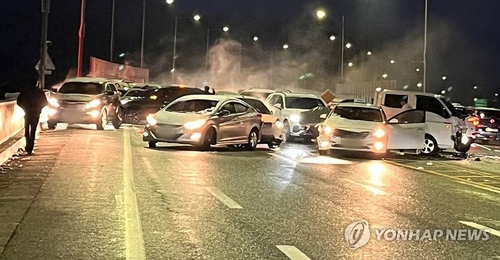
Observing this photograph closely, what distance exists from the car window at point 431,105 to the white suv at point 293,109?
4.98 metres

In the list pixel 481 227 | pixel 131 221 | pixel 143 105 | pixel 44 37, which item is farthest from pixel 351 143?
pixel 143 105

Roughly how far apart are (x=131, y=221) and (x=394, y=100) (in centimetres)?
1469

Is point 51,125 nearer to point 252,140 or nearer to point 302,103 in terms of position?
point 252,140

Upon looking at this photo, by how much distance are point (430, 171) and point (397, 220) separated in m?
7.50

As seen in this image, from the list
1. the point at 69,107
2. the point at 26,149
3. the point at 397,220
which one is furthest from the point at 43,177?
the point at 69,107

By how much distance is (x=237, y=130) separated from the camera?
66.9 feet

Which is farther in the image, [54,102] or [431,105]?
[54,102]

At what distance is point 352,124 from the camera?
19.7 m

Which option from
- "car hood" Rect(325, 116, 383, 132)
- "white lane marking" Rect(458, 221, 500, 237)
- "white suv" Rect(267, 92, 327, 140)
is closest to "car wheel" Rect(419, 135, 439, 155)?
"car hood" Rect(325, 116, 383, 132)
